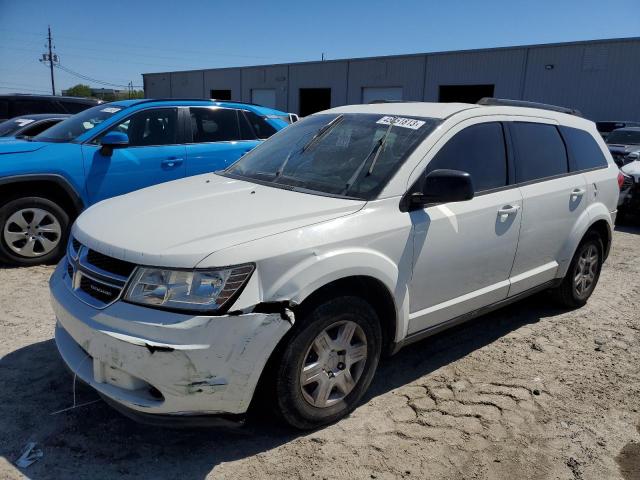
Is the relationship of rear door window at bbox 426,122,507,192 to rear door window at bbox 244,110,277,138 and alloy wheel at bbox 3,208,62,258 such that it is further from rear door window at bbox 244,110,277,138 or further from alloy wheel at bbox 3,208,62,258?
alloy wheel at bbox 3,208,62,258

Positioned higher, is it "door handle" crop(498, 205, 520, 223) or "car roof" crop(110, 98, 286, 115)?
"car roof" crop(110, 98, 286, 115)

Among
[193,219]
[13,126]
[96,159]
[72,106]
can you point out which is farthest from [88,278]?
[72,106]

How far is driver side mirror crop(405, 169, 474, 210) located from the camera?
295cm

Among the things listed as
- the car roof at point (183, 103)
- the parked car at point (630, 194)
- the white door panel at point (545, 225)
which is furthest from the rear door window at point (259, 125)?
the parked car at point (630, 194)

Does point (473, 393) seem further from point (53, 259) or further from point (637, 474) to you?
point (53, 259)

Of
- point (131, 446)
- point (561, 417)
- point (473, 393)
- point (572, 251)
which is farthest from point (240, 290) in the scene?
point (572, 251)

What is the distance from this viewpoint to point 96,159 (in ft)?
→ 18.6

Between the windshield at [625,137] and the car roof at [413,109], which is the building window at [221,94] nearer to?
the windshield at [625,137]

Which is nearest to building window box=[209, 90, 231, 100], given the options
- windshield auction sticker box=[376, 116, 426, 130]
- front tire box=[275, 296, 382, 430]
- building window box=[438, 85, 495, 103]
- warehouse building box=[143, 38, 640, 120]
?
warehouse building box=[143, 38, 640, 120]

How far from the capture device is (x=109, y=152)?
570cm

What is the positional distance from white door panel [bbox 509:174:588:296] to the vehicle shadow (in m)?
1.20

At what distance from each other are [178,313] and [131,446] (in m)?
0.89

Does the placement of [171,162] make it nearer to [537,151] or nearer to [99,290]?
[99,290]

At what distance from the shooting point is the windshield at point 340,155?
3.14 meters
